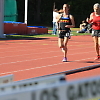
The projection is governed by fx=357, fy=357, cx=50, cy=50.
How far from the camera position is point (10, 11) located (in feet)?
121

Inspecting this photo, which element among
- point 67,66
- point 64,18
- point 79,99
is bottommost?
point 67,66

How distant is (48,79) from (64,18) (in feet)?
27.9

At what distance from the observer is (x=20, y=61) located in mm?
11602

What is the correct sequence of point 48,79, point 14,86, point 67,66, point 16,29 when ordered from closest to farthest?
point 14,86 < point 48,79 < point 67,66 < point 16,29

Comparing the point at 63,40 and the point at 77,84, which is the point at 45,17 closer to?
the point at 63,40

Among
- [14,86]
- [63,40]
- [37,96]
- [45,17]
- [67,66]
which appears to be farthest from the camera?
[45,17]

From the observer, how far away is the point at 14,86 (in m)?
2.59

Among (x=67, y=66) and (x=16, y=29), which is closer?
(x=67, y=66)

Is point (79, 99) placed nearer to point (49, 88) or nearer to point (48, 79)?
point (49, 88)

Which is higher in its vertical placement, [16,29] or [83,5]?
[83,5]

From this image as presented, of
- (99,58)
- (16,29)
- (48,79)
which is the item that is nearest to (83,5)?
(16,29)

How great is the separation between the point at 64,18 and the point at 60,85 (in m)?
8.98

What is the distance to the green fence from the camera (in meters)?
36.6

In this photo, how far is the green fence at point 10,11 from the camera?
36625 mm
